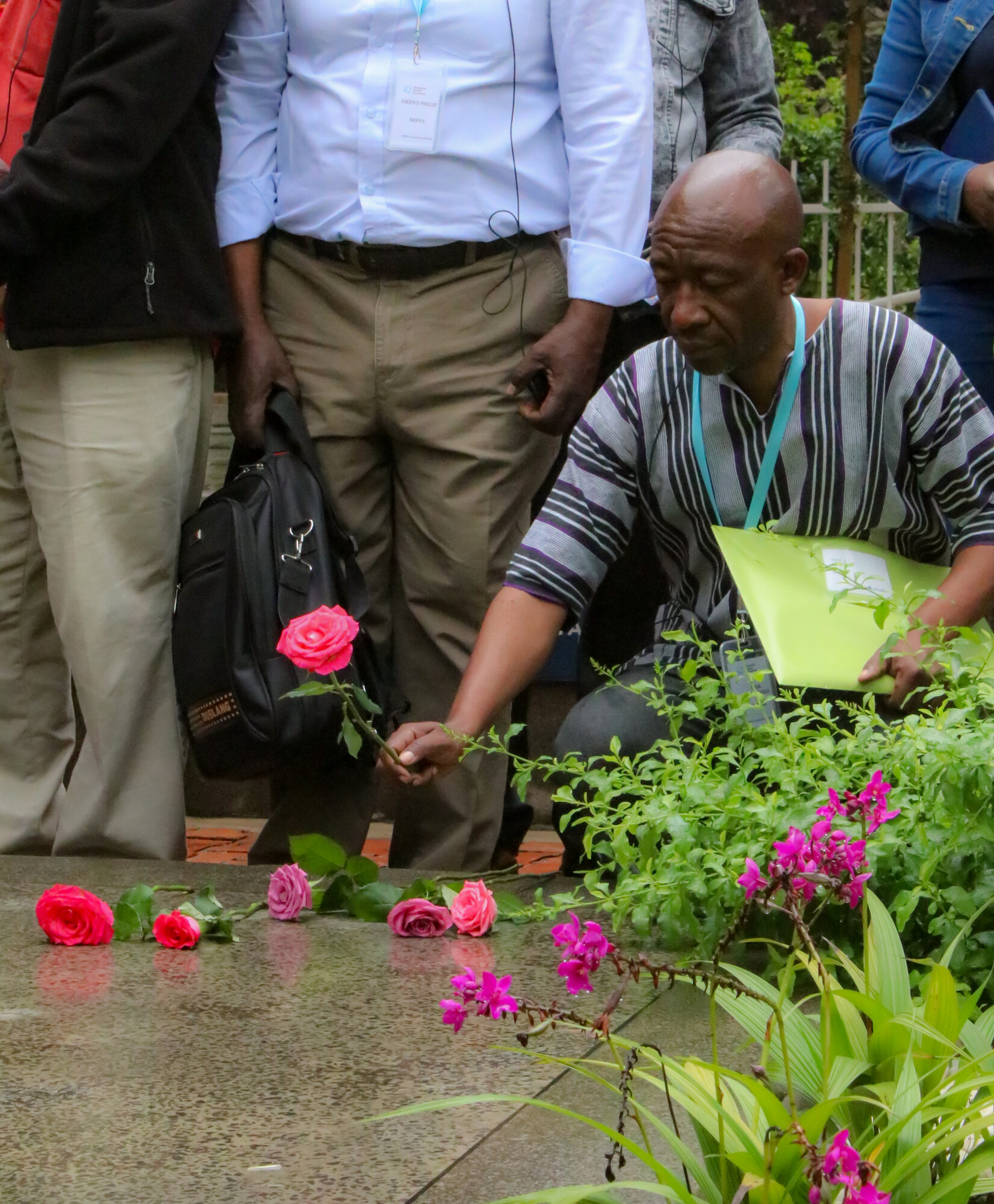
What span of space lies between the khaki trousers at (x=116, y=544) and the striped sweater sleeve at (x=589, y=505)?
2.69 feet

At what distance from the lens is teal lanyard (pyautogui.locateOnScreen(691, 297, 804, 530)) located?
9.86 ft

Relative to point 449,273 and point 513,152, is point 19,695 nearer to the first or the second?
point 449,273

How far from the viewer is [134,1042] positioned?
2.20 metres

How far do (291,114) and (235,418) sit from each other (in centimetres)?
63

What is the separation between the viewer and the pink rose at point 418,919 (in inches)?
106

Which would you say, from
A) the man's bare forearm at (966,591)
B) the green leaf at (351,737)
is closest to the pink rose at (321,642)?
the green leaf at (351,737)

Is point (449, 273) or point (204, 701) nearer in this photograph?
point (204, 701)

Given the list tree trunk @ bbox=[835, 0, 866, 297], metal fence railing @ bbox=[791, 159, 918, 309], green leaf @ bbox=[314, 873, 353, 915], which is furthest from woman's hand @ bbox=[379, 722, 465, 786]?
metal fence railing @ bbox=[791, 159, 918, 309]

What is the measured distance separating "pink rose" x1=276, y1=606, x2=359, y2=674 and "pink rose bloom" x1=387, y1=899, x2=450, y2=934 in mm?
389

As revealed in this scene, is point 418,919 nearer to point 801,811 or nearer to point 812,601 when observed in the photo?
point 801,811

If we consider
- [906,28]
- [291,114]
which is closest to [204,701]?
[291,114]

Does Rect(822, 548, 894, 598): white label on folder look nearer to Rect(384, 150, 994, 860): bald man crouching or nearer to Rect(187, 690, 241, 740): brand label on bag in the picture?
Rect(384, 150, 994, 860): bald man crouching

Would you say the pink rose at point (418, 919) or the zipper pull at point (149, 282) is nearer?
the pink rose at point (418, 919)

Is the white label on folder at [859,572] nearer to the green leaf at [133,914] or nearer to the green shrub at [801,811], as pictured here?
the green shrub at [801,811]
